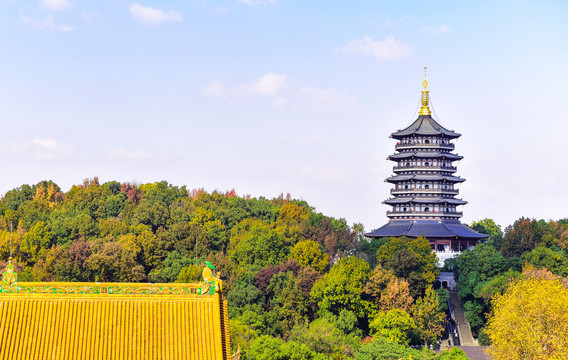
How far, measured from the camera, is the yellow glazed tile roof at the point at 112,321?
1642 centimetres

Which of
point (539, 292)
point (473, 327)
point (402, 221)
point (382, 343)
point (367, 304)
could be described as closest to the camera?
point (539, 292)

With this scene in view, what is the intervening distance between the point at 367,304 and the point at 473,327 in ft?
26.5

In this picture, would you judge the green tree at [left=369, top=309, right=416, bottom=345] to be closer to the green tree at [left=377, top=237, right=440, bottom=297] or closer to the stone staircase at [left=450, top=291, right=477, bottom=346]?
the green tree at [left=377, top=237, right=440, bottom=297]

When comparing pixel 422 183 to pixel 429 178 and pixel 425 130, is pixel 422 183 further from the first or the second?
pixel 425 130

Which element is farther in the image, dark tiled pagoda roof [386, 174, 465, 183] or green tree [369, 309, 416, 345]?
dark tiled pagoda roof [386, 174, 465, 183]

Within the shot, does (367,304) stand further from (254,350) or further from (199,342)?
(199,342)

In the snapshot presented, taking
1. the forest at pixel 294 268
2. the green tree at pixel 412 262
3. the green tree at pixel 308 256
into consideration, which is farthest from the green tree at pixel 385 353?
the green tree at pixel 308 256

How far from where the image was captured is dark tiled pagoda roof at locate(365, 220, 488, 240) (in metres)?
54.5

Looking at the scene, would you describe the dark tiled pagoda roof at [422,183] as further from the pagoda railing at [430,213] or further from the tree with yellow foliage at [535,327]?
the tree with yellow foliage at [535,327]

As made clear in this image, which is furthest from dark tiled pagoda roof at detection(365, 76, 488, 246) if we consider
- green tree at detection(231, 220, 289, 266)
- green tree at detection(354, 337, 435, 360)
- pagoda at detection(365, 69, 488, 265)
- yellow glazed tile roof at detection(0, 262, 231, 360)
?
yellow glazed tile roof at detection(0, 262, 231, 360)

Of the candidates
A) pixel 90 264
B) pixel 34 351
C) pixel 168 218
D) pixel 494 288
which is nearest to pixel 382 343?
pixel 494 288

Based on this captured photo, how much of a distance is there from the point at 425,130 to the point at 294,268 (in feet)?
60.8

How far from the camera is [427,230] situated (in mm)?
55219

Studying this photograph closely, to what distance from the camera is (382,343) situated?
34469 millimetres
